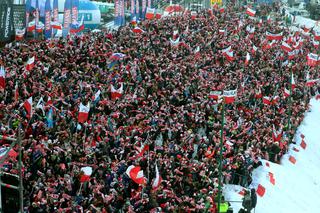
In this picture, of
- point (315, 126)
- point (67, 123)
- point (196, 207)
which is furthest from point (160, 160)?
point (315, 126)

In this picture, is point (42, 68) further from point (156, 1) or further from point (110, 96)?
point (156, 1)

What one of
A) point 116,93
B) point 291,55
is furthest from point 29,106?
point 291,55

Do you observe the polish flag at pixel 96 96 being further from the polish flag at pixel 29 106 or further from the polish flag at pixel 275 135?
the polish flag at pixel 275 135

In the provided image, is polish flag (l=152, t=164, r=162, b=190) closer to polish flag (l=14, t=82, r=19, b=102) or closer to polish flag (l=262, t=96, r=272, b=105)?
polish flag (l=14, t=82, r=19, b=102)

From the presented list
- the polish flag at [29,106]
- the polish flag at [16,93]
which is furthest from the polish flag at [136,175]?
the polish flag at [16,93]

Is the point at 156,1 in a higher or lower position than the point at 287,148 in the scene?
higher

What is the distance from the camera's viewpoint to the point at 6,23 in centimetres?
3556

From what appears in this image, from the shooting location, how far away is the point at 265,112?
37000 millimetres

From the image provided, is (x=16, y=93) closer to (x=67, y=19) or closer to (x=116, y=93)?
(x=116, y=93)

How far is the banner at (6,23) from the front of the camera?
35.5m

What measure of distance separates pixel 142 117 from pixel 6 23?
36.3 feet

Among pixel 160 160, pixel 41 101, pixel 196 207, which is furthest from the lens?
pixel 41 101

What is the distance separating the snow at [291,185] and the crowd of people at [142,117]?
0.83 metres

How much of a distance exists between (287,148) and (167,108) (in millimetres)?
8617
